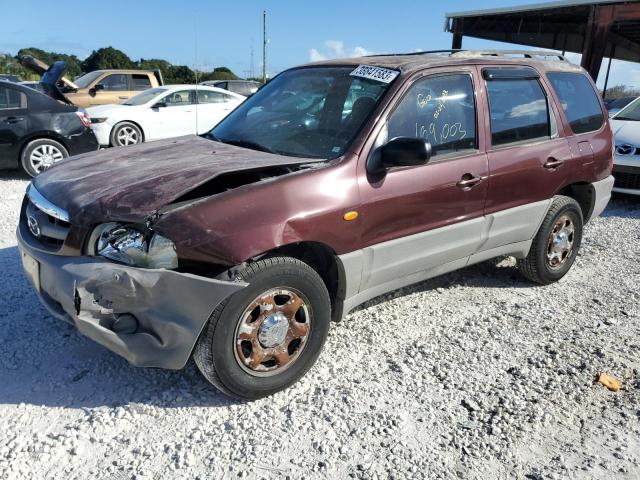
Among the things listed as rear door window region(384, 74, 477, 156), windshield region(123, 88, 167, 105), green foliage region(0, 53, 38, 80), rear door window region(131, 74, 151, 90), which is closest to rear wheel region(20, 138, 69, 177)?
windshield region(123, 88, 167, 105)

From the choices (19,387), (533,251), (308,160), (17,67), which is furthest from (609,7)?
(17,67)

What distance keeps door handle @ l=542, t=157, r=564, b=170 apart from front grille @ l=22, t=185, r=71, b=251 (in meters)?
3.39

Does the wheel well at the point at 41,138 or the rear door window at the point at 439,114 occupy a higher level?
the rear door window at the point at 439,114

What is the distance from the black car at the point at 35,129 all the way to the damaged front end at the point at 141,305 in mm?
6348

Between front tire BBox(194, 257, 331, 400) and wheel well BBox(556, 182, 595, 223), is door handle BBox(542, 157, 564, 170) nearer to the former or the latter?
wheel well BBox(556, 182, 595, 223)

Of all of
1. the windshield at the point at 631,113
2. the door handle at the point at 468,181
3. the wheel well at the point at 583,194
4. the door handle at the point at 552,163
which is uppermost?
the windshield at the point at 631,113

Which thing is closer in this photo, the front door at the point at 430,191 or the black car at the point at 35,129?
the front door at the point at 430,191

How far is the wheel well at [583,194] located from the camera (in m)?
4.75

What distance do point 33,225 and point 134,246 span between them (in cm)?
93

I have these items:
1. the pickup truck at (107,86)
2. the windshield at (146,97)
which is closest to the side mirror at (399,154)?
the windshield at (146,97)

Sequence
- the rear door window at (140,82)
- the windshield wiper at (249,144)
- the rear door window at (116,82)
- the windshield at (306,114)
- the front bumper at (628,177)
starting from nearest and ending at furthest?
the windshield at (306,114), the windshield wiper at (249,144), the front bumper at (628,177), the rear door window at (116,82), the rear door window at (140,82)

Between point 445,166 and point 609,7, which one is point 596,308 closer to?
point 445,166

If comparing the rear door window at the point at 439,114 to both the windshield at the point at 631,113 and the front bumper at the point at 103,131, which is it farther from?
the front bumper at the point at 103,131

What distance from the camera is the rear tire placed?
4.45 metres
